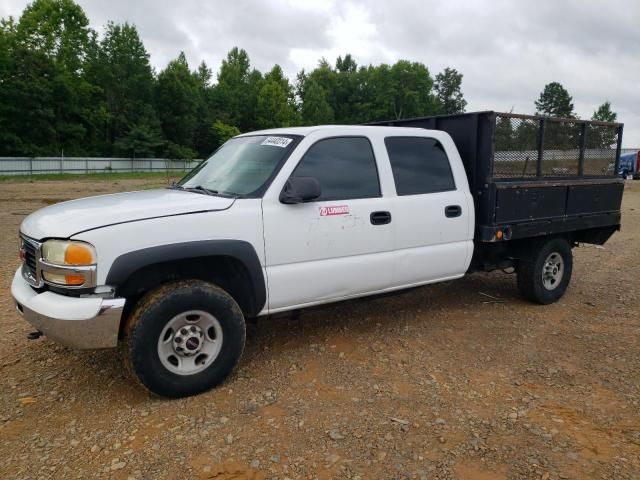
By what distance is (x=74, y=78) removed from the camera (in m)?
49.4

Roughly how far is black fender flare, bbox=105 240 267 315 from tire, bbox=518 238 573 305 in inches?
128

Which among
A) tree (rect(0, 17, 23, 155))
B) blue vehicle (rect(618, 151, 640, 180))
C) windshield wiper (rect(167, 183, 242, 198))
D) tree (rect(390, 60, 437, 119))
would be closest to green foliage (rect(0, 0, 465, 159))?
tree (rect(0, 17, 23, 155))

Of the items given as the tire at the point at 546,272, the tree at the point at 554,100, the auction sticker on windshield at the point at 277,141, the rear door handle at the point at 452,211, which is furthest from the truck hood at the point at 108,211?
the tree at the point at 554,100

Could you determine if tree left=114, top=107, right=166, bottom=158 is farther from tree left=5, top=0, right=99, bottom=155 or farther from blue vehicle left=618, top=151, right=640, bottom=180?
blue vehicle left=618, top=151, right=640, bottom=180

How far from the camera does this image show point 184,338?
137 inches

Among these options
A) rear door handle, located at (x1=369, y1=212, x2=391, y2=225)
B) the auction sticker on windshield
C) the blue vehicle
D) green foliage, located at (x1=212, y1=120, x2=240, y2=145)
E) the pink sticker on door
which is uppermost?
green foliage, located at (x1=212, y1=120, x2=240, y2=145)

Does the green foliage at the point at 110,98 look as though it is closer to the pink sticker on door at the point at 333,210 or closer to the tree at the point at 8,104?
the tree at the point at 8,104

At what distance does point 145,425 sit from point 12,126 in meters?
45.1

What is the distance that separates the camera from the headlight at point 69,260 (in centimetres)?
312

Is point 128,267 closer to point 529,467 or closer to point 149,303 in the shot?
point 149,303

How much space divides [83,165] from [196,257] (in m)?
40.1

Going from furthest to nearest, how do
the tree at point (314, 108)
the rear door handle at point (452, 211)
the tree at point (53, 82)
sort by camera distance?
the tree at point (314, 108)
the tree at point (53, 82)
the rear door handle at point (452, 211)

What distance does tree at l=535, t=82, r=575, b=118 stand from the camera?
3939 inches

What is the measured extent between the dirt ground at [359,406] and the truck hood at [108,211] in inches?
47.0
